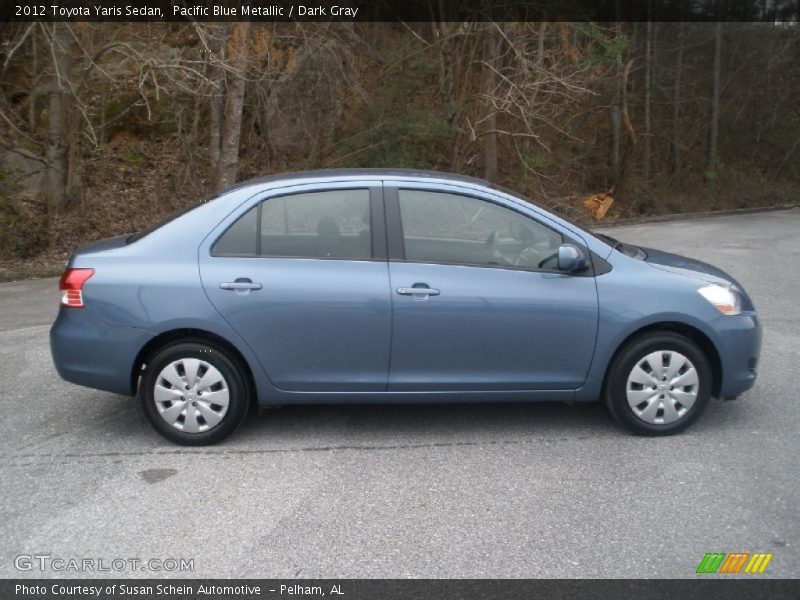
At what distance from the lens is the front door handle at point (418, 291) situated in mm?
4805

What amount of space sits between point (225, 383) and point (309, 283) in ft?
2.65

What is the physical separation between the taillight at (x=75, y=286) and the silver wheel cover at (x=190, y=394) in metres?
0.69

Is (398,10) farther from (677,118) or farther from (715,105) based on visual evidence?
(715,105)

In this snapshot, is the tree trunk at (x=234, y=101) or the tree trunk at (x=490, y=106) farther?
the tree trunk at (x=490, y=106)

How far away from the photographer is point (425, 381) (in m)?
4.93

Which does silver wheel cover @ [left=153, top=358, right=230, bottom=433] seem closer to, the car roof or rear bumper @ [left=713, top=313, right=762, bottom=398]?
the car roof

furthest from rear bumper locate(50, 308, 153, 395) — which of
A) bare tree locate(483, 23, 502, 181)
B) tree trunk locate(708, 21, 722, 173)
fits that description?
tree trunk locate(708, 21, 722, 173)

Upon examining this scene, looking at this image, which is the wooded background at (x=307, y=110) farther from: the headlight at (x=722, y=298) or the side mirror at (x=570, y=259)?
the side mirror at (x=570, y=259)

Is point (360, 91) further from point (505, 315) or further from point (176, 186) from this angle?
point (505, 315)

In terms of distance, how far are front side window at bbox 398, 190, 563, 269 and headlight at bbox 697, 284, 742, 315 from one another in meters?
0.98

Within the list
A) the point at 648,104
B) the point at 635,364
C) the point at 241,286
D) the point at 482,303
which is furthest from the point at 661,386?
the point at 648,104

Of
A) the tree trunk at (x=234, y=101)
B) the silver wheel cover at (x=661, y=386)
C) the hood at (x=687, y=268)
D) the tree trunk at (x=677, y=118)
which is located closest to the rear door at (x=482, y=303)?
the silver wheel cover at (x=661, y=386)

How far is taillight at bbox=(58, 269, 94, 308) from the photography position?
193 inches
